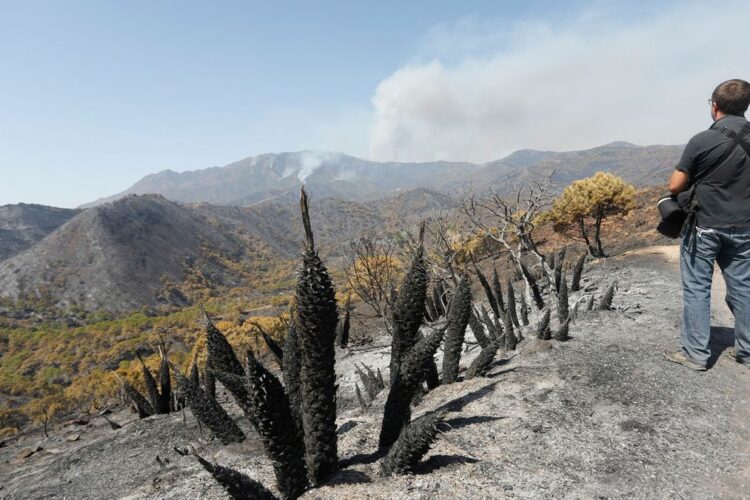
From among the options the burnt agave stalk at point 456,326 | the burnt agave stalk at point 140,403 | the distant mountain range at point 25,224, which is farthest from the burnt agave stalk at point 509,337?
the distant mountain range at point 25,224

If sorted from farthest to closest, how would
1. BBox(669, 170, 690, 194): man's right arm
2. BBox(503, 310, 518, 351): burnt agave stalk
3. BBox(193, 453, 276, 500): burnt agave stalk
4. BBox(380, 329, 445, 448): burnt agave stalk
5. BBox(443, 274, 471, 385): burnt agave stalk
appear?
BBox(503, 310, 518, 351): burnt agave stalk < BBox(443, 274, 471, 385): burnt agave stalk < BBox(669, 170, 690, 194): man's right arm < BBox(380, 329, 445, 448): burnt agave stalk < BBox(193, 453, 276, 500): burnt agave stalk

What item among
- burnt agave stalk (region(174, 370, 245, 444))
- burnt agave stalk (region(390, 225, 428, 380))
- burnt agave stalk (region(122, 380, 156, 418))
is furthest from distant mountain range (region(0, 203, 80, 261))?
burnt agave stalk (region(390, 225, 428, 380))

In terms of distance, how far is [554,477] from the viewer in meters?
3.38

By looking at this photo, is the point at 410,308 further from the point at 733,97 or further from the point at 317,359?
the point at 733,97

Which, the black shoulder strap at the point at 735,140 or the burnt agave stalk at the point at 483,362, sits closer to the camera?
the black shoulder strap at the point at 735,140

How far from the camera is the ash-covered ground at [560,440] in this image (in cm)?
327

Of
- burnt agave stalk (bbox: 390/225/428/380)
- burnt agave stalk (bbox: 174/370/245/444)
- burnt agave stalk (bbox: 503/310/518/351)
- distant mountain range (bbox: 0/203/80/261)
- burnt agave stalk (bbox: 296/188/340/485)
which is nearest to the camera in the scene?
burnt agave stalk (bbox: 296/188/340/485)

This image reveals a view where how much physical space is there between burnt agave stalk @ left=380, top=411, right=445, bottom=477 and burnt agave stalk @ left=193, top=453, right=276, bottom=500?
1.09 m

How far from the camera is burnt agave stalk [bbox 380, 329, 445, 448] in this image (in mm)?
3840

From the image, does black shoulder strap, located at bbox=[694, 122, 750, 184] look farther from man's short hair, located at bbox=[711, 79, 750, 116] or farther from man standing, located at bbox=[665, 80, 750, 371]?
man's short hair, located at bbox=[711, 79, 750, 116]

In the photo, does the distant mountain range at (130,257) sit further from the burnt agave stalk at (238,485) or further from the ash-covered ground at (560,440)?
the burnt agave stalk at (238,485)

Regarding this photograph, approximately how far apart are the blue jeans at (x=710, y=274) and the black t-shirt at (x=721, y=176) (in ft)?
0.51

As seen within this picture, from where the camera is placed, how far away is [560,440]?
3.95 m

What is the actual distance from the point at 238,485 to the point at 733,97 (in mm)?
5651
